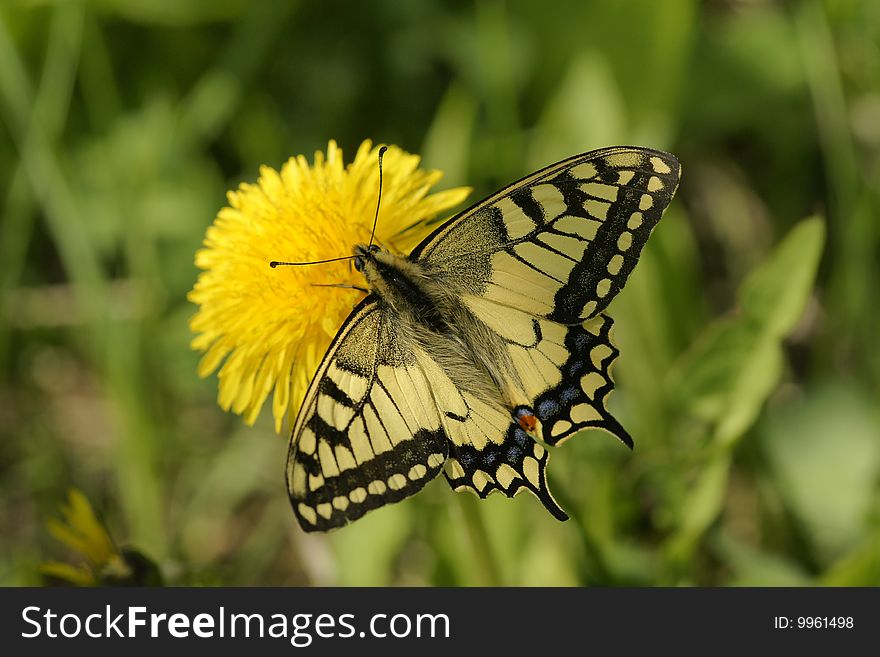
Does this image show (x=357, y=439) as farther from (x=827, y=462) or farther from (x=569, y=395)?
(x=827, y=462)

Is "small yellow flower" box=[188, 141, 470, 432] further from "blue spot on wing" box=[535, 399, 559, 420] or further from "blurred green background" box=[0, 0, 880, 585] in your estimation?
"blurred green background" box=[0, 0, 880, 585]

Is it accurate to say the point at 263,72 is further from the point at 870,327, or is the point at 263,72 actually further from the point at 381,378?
the point at 870,327

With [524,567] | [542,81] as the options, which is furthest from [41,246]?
[524,567]

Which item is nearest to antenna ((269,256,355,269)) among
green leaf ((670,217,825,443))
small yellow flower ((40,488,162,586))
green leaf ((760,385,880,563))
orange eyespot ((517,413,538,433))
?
orange eyespot ((517,413,538,433))

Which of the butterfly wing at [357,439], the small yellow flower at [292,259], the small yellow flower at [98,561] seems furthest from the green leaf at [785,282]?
the small yellow flower at [98,561]

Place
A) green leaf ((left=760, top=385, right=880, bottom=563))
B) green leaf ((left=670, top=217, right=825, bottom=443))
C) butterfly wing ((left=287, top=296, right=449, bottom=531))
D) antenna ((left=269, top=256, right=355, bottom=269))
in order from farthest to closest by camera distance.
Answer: green leaf ((left=760, top=385, right=880, bottom=563))
green leaf ((left=670, top=217, right=825, bottom=443))
antenna ((left=269, top=256, right=355, bottom=269))
butterfly wing ((left=287, top=296, right=449, bottom=531))

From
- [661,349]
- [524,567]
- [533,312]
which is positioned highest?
[661,349]
